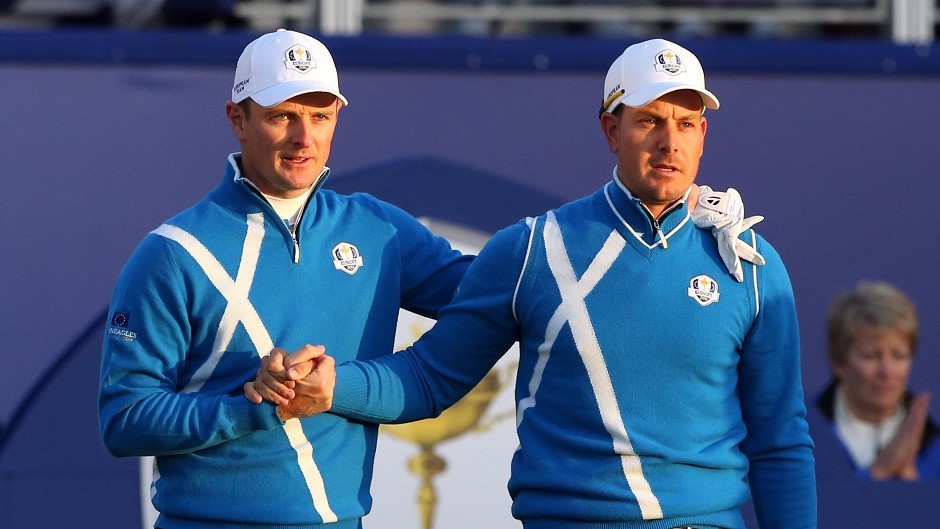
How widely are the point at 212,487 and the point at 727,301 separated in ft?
3.32

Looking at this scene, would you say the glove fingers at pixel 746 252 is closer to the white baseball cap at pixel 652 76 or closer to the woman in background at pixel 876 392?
the white baseball cap at pixel 652 76

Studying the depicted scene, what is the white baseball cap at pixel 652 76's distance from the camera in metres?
2.46

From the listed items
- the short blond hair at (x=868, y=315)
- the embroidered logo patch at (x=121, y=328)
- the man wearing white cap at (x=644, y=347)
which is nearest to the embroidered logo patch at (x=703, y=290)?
the man wearing white cap at (x=644, y=347)

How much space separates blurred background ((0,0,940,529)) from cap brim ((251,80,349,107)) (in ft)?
4.59

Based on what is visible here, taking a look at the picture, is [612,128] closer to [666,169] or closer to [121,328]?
[666,169]

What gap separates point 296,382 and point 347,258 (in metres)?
0.33

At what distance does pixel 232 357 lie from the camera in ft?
8.13

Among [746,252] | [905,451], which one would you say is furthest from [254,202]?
[905,451]

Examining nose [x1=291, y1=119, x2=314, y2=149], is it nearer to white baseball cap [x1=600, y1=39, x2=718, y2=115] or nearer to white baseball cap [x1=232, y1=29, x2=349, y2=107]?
white baseball cap [x1=232, y1=29, x2=349, y2=107]

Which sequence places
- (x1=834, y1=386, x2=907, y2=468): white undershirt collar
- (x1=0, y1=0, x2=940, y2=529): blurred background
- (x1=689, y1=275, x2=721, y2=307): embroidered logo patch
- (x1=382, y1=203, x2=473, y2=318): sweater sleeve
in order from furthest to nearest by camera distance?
(x1=834, y1=386, x2=907, y2=468): white undershirt collar → (x1=0, y1=0, x2=940, y2=529): blurred background → (x1=382, y1=203, x2=473, y2=318): sweater sleeve → (x1=689, y1=275, x2=721, y2=307): embroidered logo patch

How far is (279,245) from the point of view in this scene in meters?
2.54

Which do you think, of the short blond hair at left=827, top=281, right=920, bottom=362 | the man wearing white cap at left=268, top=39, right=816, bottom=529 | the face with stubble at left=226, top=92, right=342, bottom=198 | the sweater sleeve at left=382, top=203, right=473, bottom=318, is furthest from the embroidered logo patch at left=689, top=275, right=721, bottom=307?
the short blond hair at left=827, top=281, right=920, bottom=362

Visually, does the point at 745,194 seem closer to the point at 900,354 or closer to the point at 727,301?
the point at 900,354

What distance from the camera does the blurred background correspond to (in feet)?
12.4
